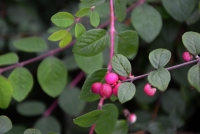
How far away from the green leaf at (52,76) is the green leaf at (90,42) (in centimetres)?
26

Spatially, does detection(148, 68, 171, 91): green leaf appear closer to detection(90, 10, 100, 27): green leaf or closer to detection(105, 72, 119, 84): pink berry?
detection(105, 72, 119, 84): pink berry

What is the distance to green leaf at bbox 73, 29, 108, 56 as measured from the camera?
81 centimetres

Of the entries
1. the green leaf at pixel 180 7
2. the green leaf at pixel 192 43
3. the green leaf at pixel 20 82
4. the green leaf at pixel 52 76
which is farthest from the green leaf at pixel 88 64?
the green leaf at pixel 192 43

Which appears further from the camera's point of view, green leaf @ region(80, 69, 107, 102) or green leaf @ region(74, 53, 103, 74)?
green leaf @ region(74, 53, 103, 74)

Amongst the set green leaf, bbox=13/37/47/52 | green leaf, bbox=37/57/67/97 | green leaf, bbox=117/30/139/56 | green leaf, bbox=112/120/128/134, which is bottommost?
green leaf, bbox=112/120/128/134

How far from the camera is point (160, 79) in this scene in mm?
681

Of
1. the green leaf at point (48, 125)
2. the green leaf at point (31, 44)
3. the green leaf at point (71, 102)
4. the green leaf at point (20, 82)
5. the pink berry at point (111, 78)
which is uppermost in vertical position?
Answer: the pink berry at point (111, 78)

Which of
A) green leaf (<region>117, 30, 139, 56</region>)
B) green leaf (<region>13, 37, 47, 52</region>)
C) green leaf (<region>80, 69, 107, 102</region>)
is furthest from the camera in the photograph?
green leaf (<region>13, 37, 47, 52</region>)

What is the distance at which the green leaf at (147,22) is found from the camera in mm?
1017

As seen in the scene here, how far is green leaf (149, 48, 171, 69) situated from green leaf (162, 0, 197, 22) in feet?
1.03

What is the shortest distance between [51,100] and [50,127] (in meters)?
0.30

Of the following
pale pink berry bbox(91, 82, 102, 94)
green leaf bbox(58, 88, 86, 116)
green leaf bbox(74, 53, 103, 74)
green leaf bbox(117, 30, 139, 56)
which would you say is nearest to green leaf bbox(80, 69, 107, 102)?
pale pink berry bbox(91, 82, 102, 94)

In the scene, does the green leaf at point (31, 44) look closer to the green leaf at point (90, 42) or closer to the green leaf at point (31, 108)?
the green leaf at point (31, 108)

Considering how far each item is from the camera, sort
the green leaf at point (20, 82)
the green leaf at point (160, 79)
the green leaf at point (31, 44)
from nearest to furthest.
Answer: the green leaf at point (160, 79) < the green leaf at point (20, 82) < the green leaf at point (31, 44)
